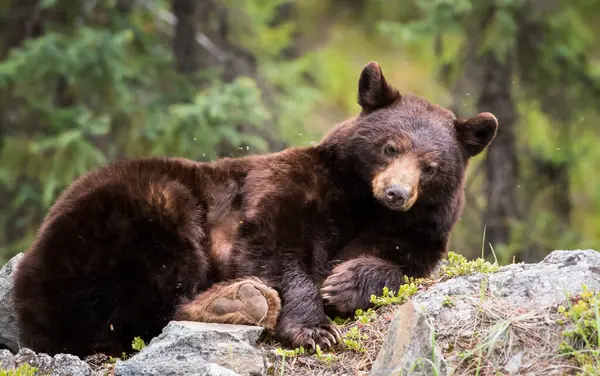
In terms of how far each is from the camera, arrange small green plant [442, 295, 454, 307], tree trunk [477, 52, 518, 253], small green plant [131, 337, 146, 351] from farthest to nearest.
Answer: tree trunk [477, 52, 518, 253], small green plant [131, 337, 146, 351], small green plant [442, 295, 454, 307]

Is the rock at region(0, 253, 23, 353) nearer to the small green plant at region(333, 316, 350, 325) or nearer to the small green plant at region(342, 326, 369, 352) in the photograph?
the small green plant at region(333, 316, 350, 325)

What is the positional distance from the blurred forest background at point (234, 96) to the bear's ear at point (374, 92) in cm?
369

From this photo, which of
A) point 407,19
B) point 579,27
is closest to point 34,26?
point 407,19

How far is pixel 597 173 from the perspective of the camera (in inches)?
478

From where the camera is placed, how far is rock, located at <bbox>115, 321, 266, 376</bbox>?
12.8 feet

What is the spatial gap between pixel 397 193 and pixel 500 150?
5.81 m

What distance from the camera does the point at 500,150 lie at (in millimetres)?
10242

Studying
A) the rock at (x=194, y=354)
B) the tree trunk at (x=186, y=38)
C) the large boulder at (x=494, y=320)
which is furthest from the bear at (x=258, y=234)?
the tree trunk at (x=186, y=38)

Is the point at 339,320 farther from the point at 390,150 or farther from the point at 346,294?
the point at 390,150

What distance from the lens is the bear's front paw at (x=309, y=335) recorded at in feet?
14.2

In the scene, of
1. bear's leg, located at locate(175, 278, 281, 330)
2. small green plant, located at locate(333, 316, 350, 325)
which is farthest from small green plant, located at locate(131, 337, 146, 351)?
small green plant, located at locate(333, 316, 350, 325)

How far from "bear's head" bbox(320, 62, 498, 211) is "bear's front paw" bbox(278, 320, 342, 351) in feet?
2.82

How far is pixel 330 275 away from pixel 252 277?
1.51ft

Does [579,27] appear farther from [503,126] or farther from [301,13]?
[301,13]
